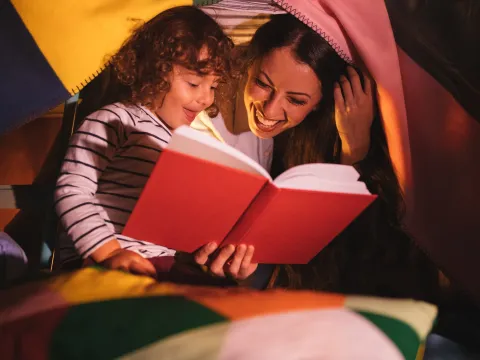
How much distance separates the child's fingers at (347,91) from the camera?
30.6 inches

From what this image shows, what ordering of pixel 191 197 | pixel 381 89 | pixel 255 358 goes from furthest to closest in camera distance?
pixel 381 89
pixel 191 197
pixel 255 358

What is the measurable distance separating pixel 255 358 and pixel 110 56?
0.48 meters

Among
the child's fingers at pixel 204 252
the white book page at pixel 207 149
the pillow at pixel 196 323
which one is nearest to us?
the pillow at pixel 196 323

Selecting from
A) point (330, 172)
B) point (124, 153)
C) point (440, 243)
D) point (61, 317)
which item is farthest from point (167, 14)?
point (440, 243)

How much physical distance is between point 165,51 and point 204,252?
0.29 m

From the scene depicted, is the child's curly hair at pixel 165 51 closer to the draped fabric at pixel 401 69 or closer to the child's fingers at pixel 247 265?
the draped fabric at pixel 401 69

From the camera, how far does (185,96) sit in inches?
28.6

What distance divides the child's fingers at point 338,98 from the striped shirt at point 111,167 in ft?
0.89

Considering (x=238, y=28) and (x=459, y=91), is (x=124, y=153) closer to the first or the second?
(x=238, y=28)

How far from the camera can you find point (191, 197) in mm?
635

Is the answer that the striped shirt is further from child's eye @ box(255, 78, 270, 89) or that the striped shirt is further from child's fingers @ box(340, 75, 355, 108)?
child's fingers @ box(340, 75, 355, 108)

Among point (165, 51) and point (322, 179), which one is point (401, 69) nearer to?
point (322, 179)

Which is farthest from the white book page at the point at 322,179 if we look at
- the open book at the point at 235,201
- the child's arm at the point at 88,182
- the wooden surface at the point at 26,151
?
the wooden surface at the point at 26,151

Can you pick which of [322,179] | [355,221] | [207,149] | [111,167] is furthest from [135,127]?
[355,221]
